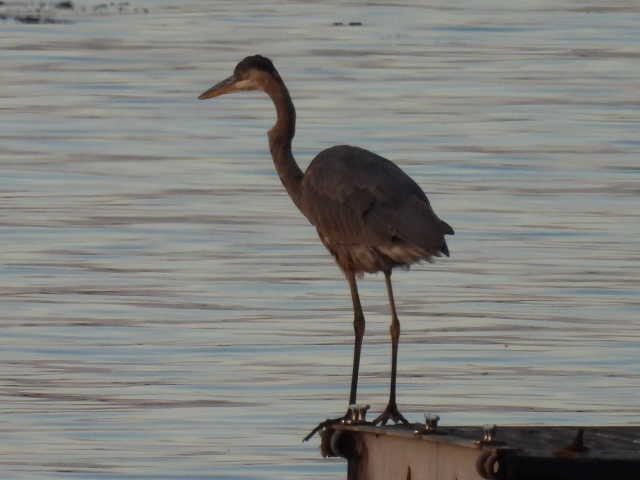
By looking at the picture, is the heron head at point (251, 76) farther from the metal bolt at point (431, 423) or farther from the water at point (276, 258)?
the metal bolt at point (431, 423)

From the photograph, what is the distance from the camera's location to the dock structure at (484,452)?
7887 mm

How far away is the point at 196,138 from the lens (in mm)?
25422

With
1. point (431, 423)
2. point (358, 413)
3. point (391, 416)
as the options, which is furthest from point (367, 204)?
point (431, 423)

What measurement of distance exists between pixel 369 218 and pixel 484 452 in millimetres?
2634

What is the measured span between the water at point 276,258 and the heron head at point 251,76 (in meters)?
1.91

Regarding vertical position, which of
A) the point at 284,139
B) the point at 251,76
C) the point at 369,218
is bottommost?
the point at 369,218

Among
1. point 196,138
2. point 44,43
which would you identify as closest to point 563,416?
point 196,138

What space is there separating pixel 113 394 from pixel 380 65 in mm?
19788

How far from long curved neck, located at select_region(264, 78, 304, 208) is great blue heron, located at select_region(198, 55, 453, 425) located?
7.2 inches

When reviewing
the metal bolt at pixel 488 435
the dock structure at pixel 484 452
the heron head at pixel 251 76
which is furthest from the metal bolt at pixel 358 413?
the heron head at pixel 251 76

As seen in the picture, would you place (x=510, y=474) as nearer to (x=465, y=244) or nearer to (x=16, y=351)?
(x=16, y=351)

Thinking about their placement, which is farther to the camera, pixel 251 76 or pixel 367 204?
pixel 251 76

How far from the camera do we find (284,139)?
11586 mm

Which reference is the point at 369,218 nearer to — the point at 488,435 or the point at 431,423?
the point at 431,423
